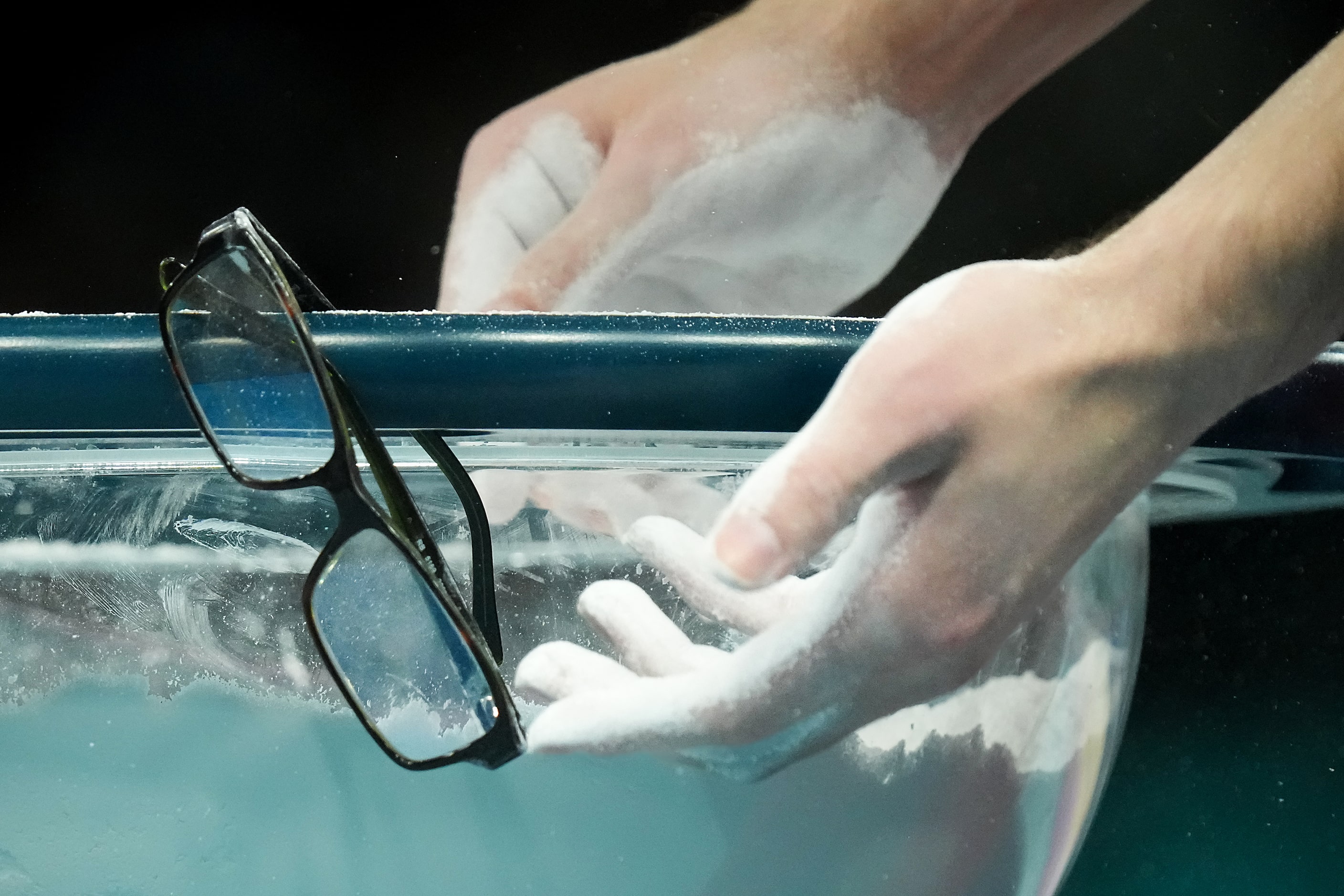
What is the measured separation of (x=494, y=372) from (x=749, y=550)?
1.2 inches

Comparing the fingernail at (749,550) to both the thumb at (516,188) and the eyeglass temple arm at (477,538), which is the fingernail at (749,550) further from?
the thumb at (516,188)

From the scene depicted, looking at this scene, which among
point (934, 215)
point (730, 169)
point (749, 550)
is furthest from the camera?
point (934, 215)

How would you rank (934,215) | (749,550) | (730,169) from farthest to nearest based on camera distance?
1. (934,215)
2. (730,169)
3. (749,550)

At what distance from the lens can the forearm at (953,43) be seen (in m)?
0.22

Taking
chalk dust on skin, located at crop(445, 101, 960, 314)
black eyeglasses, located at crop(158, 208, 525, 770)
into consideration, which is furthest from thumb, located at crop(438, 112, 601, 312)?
black eyeglasses, located at crop(158, 208, 525, 770)

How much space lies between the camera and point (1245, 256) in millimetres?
97

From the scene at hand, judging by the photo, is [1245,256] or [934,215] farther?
[934,215]

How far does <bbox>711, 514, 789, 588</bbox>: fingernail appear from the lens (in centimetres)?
8

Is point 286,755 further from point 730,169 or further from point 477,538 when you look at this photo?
point 730,169

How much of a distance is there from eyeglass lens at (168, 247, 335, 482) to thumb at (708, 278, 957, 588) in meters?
0.04

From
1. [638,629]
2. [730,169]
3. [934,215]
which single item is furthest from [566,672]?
[934,215]

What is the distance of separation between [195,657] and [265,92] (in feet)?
1.13

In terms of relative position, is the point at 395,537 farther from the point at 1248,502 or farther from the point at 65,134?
the point at 65,134

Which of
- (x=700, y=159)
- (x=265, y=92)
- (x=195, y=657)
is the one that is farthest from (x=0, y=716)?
(x=265, y=92)
